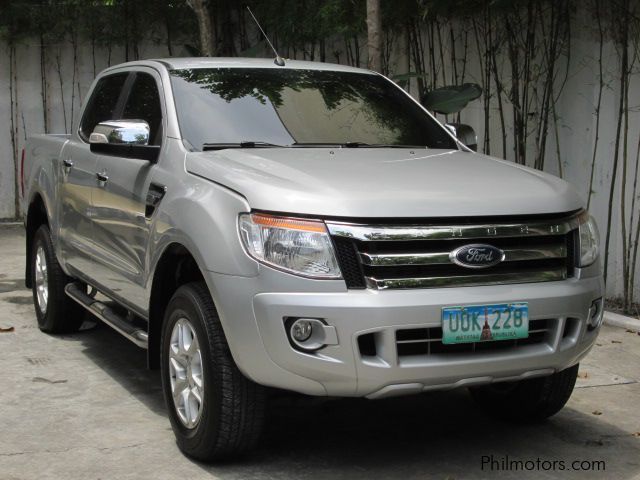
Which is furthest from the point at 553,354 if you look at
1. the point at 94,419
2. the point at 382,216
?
the point at 94,419

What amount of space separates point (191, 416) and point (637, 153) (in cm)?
434

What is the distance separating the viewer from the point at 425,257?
12.7 ft

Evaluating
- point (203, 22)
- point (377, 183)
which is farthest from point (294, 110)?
point (203, 22)

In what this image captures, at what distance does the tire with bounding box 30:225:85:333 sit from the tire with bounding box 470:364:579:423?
2776 millimetres

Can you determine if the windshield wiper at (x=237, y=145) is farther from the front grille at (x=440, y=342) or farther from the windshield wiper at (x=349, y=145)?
the front grille at (x=440, y=342)

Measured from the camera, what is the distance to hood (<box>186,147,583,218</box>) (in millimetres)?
3859

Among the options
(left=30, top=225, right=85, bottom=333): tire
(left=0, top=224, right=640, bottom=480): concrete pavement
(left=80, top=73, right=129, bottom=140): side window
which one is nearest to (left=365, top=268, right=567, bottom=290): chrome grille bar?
(left=0, top=224, right=640, bottom=480): concrete pavement

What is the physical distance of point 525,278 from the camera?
4066 mm

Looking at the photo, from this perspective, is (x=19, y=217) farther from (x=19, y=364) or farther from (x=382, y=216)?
(x=382, y=216)

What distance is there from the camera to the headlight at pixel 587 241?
14.1 feet

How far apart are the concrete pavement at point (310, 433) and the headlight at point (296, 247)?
0.89 metres

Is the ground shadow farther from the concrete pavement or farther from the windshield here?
the windshield

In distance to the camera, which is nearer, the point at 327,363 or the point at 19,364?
the point at 327,363

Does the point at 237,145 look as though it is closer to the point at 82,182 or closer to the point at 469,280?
the point at 469,280
